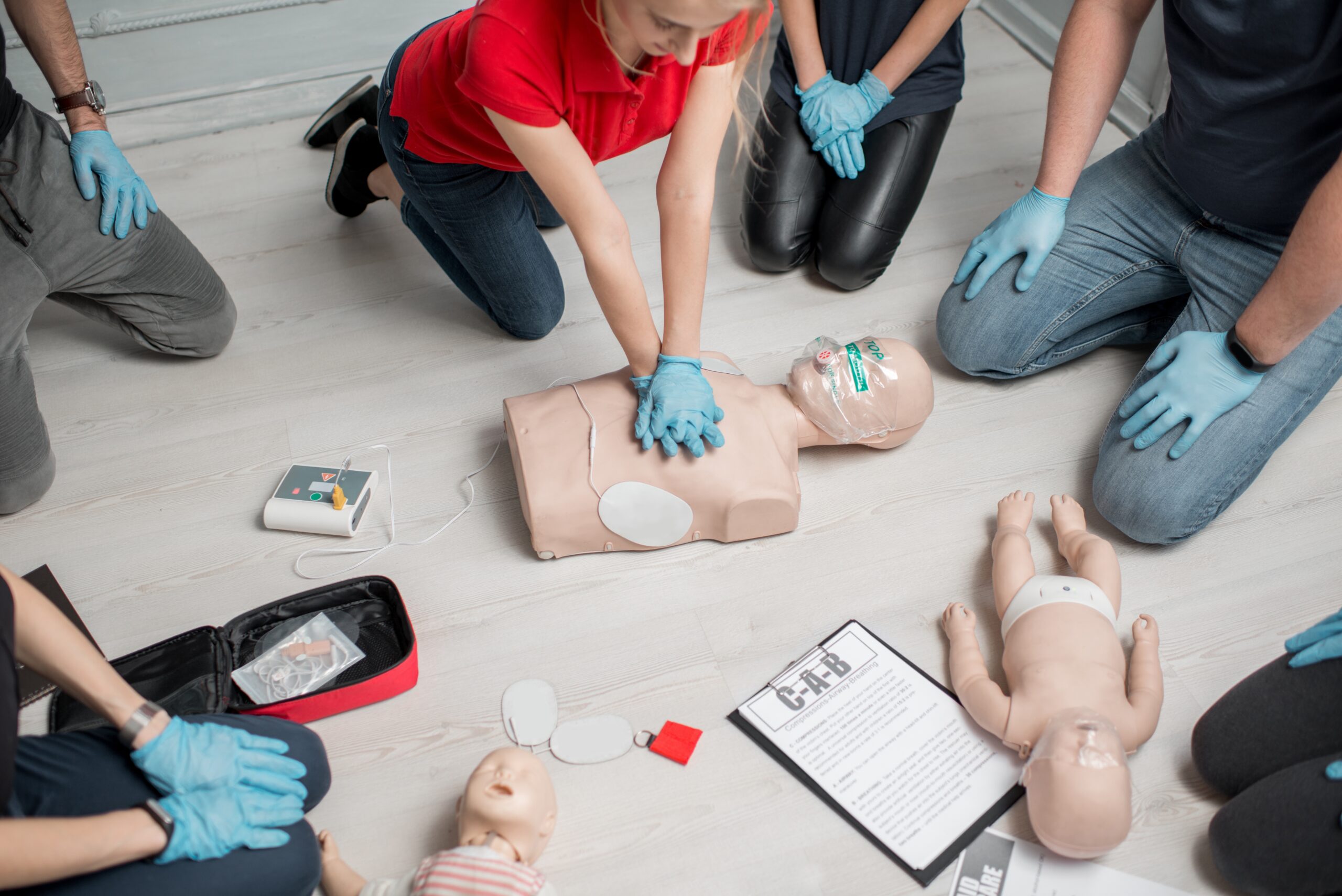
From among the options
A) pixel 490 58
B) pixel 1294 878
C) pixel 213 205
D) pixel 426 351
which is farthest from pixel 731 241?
pixel 1294 878

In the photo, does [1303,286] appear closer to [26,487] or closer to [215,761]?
[215,761]

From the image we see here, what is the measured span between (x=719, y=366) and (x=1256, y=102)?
909 millimetres

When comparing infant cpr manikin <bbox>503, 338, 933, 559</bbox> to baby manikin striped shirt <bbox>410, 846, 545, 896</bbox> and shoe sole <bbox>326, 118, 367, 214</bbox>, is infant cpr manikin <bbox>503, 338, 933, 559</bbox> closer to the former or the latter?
baby manikin striped shirt <bbox>410, 846, 545, 896</bbox>

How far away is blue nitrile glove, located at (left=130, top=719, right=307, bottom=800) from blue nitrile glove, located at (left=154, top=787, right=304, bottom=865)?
1 centimetres

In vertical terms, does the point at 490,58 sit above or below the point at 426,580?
above

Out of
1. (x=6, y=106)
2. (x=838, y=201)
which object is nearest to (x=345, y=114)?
(x=6, y=106)

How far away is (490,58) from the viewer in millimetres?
1190

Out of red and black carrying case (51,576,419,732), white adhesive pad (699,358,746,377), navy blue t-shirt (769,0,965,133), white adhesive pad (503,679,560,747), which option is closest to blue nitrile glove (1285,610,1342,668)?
white adhesive pad (699,358,746,377)

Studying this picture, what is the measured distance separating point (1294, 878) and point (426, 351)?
5.34ft

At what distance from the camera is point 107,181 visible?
5.50 feet

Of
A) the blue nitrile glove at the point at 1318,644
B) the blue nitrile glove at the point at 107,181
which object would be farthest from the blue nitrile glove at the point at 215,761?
the blue nitrile glove at the point at 1318,644

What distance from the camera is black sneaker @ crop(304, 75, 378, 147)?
2.17m

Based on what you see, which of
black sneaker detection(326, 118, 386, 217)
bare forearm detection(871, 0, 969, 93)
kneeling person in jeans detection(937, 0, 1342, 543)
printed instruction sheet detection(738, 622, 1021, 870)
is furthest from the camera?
black sneaker detection(326, 118, 386, 217)

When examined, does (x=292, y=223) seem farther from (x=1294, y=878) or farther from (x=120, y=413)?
(x=1294, y=878)
